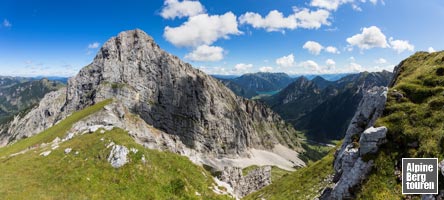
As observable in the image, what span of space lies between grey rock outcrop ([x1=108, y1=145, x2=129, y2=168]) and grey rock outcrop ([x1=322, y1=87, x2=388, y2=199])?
90.7 ft

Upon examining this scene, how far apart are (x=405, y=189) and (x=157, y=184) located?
2751cm

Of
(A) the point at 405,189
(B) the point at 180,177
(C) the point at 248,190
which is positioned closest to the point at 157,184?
(B) the point at 180,177

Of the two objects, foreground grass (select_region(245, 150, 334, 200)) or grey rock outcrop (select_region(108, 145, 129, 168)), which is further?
foreground grass (select_region(245, 150, 334, 200))

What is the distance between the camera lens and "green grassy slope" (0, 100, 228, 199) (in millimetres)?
33500

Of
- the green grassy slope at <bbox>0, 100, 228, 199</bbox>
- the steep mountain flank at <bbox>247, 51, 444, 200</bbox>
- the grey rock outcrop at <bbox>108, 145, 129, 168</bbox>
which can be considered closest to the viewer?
the steep mountain flank at <bbox>247, 51, 444, 200</bbox>

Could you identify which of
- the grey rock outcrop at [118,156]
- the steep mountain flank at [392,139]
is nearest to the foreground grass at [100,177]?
the grey rock outcrop at [118,156]

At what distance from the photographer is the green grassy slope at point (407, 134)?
90.3 ft

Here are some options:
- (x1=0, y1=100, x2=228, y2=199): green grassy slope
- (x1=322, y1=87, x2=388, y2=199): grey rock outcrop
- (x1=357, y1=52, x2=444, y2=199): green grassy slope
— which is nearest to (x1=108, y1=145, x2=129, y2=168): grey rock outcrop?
(x1=0, y1=100, x2=228, y2=199): green grassy slope

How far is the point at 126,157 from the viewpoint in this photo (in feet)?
126

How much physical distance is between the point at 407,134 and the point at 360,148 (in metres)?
4.98

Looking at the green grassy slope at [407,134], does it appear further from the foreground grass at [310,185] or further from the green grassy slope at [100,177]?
the green grassy slope at [100,177]

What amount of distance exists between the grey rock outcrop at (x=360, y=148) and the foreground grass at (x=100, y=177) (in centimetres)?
1621

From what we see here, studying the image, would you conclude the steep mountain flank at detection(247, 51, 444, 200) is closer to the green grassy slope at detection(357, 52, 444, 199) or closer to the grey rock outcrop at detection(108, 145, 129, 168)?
the green grassy slope at detection(357, 52, 444, 199)

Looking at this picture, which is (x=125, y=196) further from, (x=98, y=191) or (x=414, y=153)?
(x=414, y=153)
